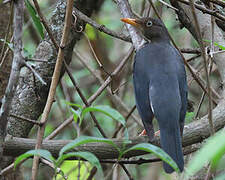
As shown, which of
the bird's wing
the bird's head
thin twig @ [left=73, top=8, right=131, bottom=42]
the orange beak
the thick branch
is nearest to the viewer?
the thick branch

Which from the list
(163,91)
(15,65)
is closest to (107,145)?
(163,91)

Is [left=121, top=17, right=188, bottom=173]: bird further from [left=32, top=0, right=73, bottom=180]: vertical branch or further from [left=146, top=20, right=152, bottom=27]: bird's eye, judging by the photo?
[left=32, top=0, right=73, bottom=180]: vertical branch

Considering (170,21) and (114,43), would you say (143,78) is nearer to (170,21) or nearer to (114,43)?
(170,21)

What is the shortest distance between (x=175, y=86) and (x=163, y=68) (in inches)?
10.1

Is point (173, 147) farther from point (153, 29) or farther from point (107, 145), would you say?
point (153, 29)

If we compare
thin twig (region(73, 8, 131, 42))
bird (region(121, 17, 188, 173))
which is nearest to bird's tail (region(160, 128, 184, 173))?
bird (region(121, 17, 188, 173))

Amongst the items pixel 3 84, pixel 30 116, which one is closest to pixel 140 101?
pixel 30 116

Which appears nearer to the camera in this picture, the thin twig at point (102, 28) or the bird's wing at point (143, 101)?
the bird's wing at point (143, 101)

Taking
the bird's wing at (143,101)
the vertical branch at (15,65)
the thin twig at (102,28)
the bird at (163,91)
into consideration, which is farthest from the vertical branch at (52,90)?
the thin twig at (102,28)

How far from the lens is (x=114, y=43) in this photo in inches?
333

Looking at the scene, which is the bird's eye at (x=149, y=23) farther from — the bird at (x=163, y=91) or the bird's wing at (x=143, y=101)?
the bird's wing at (x=143, y=101)

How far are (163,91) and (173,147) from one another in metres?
0.62

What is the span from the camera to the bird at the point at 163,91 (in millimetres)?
3055

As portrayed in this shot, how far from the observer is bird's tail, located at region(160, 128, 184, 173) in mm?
2918
